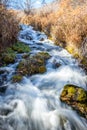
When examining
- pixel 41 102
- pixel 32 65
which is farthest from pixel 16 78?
pixel 41 102

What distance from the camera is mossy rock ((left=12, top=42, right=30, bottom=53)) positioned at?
9.35 meters

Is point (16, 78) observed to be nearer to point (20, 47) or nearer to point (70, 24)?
point (20, 47)

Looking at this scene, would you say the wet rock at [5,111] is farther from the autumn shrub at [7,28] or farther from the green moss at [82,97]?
the autumn shrub at [7,28]

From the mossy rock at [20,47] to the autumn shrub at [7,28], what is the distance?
0.63 feet

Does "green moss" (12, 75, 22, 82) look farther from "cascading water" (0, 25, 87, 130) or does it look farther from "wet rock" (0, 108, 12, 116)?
"wet rock" (0, 108, 12, 116)

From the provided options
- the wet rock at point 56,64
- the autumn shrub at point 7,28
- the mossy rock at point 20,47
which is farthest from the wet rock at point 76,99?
the mossy rock at point 20,47

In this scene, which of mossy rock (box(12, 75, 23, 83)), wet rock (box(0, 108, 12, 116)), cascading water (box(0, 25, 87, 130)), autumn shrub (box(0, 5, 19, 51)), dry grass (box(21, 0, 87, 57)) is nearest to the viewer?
cascading water (box(0, 25, 87, 130))

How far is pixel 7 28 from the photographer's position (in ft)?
29.2

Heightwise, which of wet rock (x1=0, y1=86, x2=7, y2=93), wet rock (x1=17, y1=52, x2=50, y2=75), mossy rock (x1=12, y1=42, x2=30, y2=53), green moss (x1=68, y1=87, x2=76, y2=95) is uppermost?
green moss (x1=68, y1=87, x2=76, y2=95)

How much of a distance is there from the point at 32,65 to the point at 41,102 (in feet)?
6.70

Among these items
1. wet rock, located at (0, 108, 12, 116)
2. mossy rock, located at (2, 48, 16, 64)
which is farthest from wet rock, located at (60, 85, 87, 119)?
mossy rock, located at (2, 48, 16, 64)

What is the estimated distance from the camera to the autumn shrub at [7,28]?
8414 mm

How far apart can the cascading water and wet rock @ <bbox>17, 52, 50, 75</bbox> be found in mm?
181

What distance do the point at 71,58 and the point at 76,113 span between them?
3.56 metres
